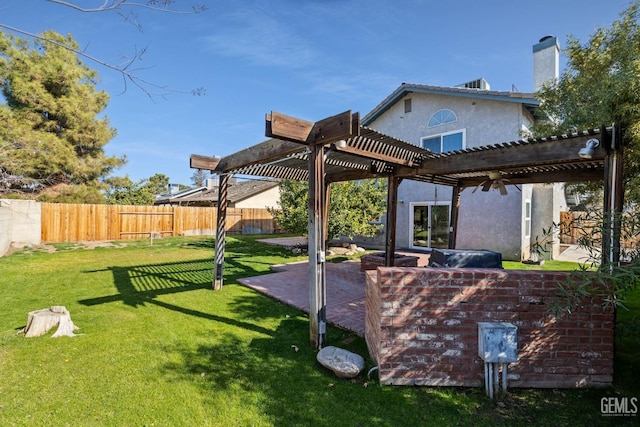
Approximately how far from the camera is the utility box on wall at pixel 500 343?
2922mm

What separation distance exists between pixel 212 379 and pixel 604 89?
9.02 m

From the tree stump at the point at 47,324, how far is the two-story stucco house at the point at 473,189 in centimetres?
1009

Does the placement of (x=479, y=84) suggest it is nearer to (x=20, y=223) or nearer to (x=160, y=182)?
(x=20, y=223)

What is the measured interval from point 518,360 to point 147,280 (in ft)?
27.6

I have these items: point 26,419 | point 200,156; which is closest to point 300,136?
point 200,156

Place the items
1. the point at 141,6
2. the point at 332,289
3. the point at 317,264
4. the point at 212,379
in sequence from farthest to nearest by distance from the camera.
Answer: the point at 332,289
the point at 317,264
the point at 212,379
the point at 141,6

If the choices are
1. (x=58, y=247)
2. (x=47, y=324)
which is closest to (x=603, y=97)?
(x=47, y=324)

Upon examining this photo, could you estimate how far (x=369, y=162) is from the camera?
7516mm

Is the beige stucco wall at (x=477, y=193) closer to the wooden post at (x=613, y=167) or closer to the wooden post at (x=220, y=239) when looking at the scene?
the wooden post at (x=613, y=167)

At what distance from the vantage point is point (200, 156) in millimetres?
6754

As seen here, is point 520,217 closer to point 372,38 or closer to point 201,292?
point 372,38

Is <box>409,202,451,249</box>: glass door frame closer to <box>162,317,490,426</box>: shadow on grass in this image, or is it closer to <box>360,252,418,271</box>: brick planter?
<box>360,252,418,271</box>: brick planter

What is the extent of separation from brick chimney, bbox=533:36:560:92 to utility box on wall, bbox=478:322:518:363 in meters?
12.0

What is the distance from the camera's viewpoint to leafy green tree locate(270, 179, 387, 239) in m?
12.0
